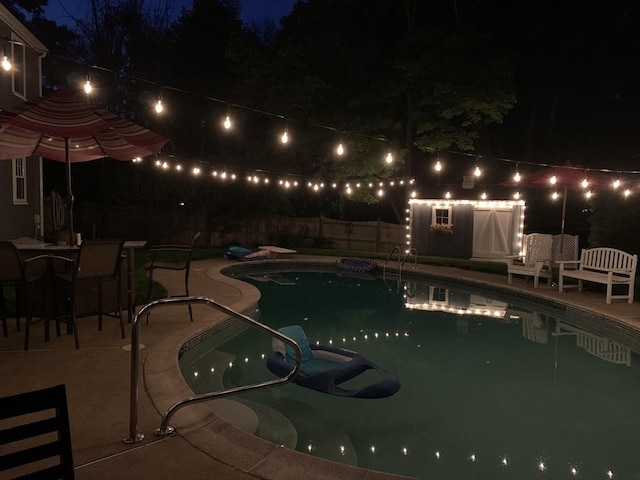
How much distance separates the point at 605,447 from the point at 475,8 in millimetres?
17801

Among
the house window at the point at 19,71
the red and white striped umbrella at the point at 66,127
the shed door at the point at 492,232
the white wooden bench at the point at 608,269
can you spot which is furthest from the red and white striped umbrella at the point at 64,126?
the shed door at the point at 492,232

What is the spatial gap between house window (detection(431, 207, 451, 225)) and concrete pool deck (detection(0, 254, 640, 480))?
11.6 metres

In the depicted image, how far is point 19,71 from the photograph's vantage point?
34.1 feet

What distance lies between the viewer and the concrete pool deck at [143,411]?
2652 mm

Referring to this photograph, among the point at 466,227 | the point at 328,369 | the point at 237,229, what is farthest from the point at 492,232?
the point at 328,369

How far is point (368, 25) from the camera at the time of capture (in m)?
18.4

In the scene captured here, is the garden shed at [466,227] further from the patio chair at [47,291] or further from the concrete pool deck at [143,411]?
the patio chair at [47,291]

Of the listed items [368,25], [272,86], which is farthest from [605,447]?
[368,25]

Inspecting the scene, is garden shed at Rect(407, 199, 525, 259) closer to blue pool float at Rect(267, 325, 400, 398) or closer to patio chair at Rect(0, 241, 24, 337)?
blue pool float at Rect(267, 325, 400, 398)

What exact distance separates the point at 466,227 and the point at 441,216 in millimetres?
942

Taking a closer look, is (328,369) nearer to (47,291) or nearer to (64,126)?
(47,291)

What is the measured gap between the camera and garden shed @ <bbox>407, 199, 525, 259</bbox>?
615 inches

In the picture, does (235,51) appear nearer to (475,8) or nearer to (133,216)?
(133,216)

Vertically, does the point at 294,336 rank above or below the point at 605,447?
above
